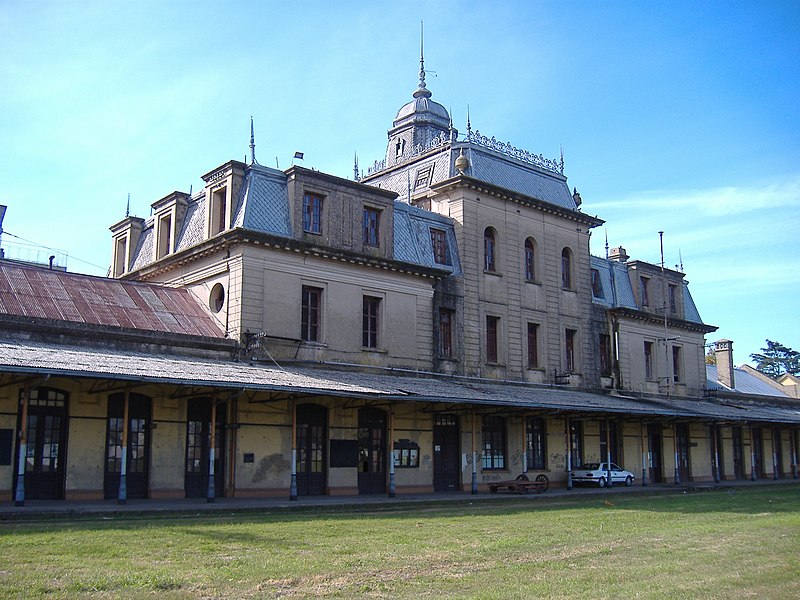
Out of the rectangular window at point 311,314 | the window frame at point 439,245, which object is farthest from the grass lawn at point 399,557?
the window frame at point 439,245

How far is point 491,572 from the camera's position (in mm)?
10422

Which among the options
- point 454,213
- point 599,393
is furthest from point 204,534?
A: point 599,393

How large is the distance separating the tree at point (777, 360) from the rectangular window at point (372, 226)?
8061cm

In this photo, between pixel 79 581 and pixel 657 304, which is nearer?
pixel 79 581

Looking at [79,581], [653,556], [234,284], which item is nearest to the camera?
[79,581]

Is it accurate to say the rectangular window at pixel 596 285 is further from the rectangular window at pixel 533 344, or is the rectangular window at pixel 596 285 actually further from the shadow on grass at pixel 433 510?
the shadow on grass at pixel 433 510

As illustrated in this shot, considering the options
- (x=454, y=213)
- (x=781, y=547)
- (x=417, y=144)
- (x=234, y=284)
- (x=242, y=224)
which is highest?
(x=417, y=144)

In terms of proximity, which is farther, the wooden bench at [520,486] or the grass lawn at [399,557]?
A: the wooden bench at [520,486]

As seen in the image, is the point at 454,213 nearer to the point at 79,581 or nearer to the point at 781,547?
the point at 781,547

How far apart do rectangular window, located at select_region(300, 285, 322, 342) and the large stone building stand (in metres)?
0.06

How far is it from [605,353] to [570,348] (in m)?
2.60

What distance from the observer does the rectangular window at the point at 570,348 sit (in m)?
33.5

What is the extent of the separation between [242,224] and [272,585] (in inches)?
625

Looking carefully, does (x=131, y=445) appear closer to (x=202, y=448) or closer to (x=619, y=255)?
(x=202, y=448)
